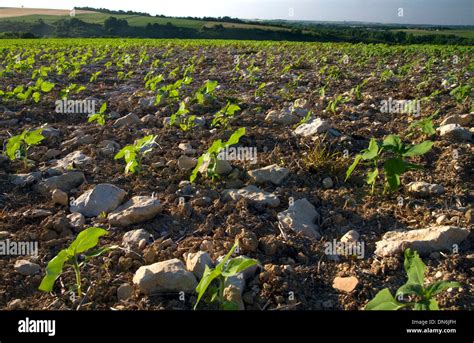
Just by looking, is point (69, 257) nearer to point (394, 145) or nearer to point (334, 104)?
point (394, 145)

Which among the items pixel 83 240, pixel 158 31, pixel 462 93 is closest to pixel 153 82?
pixel 462 93

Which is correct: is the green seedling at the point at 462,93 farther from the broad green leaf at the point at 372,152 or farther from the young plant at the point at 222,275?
the young plant at the point at 222,275

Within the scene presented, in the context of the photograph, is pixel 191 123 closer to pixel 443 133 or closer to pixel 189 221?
pixel 189 221

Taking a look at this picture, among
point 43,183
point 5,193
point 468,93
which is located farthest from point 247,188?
point 468,93

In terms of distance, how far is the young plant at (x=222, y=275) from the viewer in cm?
178

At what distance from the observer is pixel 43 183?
11.3 ft

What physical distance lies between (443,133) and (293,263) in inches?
93.0

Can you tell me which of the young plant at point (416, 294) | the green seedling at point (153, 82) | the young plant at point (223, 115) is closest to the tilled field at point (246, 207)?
the young plant at point (223, 115)

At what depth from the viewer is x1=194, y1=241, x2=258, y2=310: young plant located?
1.78 meters

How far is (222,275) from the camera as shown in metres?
1.84

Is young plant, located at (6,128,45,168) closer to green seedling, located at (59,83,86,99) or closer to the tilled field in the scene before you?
the tilled field

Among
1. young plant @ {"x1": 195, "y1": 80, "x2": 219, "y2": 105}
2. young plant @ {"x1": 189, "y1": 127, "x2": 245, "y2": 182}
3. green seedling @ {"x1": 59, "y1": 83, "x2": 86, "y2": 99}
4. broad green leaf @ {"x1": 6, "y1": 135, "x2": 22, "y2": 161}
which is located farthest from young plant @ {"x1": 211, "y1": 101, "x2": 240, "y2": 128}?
green seedling @ {"x1": 59, "y1": 83, "x2": 86, "y2": 99}

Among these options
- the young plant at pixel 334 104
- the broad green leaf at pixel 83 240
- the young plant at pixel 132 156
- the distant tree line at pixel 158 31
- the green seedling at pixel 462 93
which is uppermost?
the distant tree line at pixel 158 31

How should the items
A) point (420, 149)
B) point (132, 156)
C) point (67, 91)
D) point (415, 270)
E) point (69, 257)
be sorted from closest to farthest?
A: point (415, 270), point (69, 257), point (420, 149), point (132, 156), point (67, 91)
